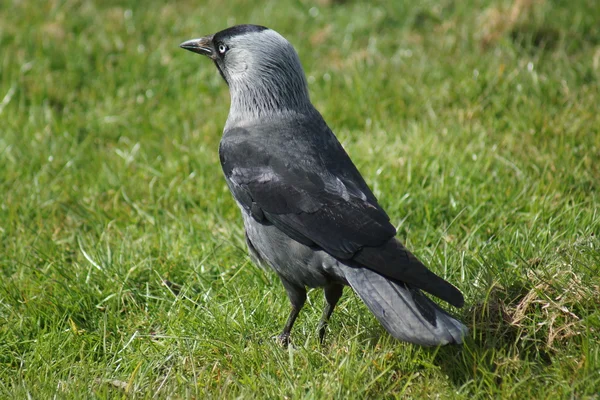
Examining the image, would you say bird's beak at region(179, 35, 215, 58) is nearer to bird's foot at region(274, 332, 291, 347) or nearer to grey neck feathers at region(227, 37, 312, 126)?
grey neck feathers at region(227, 37, 312, 126)

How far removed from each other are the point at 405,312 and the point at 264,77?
157 cm

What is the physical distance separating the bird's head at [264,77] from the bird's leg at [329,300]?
3.30 feet

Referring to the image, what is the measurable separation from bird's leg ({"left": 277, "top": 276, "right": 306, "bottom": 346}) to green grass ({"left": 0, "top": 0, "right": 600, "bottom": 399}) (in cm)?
10

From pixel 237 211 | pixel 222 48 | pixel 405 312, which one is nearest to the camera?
pixel 405 312

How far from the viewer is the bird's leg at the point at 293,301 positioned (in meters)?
3.49

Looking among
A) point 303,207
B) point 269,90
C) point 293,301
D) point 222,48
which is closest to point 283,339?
point 293,301

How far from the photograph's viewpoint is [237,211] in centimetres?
466

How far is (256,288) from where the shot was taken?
389cm

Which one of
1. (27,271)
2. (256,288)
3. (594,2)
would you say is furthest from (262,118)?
(594,2)

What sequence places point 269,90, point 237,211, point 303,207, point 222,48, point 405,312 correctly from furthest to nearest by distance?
1. point 237,211
2. point 222,48
3. point 269,90
4. point 303,207
5. point 405,312

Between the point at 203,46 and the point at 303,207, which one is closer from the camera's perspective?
the point at 303,207

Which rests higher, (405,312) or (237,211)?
(405,312)

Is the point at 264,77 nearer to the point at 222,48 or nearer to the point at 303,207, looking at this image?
the point at 222,48

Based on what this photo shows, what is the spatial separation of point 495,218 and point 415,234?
1.52ft
